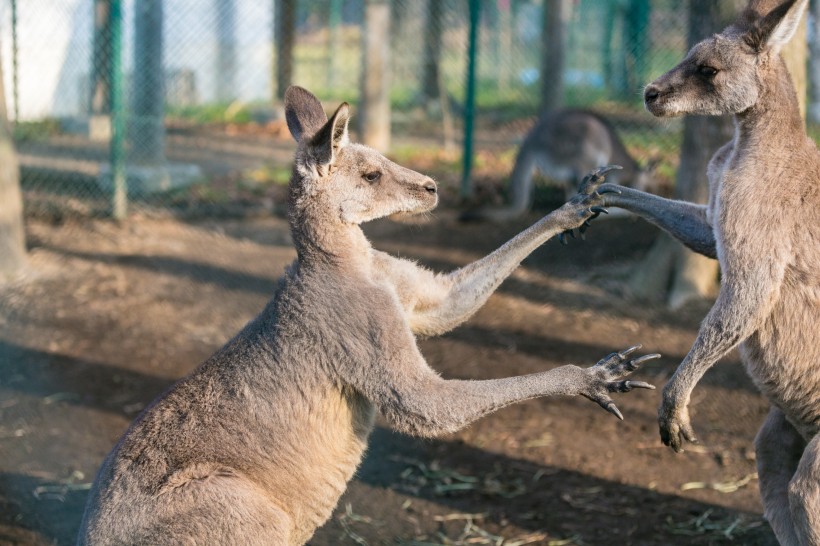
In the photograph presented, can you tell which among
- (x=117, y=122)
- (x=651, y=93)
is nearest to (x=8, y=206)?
(x=117, y=122)

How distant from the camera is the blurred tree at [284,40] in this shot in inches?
517

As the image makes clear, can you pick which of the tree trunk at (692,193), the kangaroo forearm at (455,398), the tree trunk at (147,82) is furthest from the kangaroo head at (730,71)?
the tree trunk at (147,82)

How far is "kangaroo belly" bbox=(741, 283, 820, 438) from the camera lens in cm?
389

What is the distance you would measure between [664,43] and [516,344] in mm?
5820

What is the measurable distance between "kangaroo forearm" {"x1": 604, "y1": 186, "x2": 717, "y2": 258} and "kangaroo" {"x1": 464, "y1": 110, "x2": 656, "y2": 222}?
5255 mm

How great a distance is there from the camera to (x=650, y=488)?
535 centimetres

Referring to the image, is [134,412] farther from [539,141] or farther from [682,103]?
[539,141]

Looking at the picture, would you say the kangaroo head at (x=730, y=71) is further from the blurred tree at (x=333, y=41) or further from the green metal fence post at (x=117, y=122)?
the blurred tree at (x=333, y=41)

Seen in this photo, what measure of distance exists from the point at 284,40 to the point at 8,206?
237 inches

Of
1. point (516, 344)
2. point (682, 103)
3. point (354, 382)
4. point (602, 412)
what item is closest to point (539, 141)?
point (516, 344)

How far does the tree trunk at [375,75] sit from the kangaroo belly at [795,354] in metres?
8.59

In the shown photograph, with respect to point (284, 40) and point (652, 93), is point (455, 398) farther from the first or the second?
point (284, 40)

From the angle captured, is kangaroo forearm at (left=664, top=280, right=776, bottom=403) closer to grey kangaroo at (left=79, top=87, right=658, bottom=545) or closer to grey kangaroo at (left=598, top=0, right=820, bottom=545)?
grey kangaroo at (left=598, top=0, right=820, bottom=545)

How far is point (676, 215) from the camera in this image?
436cm
